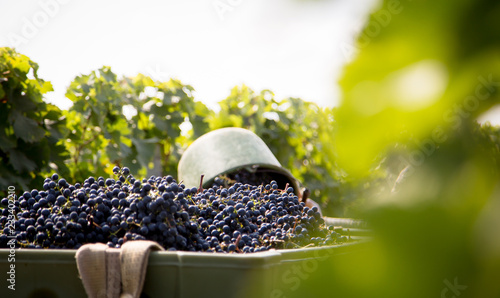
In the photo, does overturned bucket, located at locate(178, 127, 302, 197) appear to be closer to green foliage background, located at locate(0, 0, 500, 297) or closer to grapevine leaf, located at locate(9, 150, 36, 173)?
grapevine leaf, located at locate(9, 150, 36, 173)

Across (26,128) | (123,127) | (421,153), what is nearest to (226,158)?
(26,128)

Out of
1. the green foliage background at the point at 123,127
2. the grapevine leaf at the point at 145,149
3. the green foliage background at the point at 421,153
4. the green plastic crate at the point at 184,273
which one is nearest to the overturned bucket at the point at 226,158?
the green foliage background at the point at 123,127

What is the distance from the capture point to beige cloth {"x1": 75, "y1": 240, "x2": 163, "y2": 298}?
45.4 inches

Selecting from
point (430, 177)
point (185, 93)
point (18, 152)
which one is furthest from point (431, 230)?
point (185, 93)

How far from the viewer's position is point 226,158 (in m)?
2.89

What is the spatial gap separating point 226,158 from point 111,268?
1.73m

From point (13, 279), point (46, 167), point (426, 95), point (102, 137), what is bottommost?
point (13, 279)

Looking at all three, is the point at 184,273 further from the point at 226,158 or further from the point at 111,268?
the point at 226,158

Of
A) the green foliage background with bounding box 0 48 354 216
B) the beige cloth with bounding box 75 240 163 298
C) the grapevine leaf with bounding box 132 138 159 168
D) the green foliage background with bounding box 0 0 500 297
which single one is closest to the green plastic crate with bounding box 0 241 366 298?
the beige cloth with bounding box 75 240 163 298

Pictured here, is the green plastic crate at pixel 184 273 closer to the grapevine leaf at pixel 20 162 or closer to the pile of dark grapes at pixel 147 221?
the pile of dark grapes at pixel 147 221

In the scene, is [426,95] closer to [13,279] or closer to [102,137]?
[13,279]

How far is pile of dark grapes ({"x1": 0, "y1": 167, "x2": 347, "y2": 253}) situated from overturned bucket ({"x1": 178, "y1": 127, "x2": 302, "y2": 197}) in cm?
115

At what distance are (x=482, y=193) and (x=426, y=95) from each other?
51 mm

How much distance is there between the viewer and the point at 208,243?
1.42 meters
